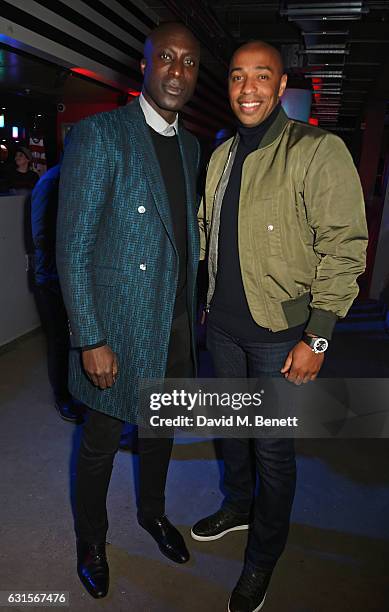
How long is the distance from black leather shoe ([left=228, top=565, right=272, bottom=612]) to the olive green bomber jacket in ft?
3.07

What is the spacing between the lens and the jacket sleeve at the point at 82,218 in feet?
4.70

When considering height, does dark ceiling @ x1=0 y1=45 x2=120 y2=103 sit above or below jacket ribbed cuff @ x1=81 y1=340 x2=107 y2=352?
above

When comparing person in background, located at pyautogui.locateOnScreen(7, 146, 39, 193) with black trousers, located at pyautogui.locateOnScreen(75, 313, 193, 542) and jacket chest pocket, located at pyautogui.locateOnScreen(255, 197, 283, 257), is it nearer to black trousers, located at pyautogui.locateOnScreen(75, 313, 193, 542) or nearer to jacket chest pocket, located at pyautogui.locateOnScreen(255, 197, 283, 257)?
black trousers, located at pyautogui.locateOnScreen(75, 313, 193, 542)

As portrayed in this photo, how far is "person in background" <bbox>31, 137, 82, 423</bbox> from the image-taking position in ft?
9.07

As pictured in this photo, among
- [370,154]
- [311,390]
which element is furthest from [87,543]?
[370,154]

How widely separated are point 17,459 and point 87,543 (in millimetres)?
929

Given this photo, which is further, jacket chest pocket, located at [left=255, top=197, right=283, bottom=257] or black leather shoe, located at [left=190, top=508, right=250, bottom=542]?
black leather shoe, located at [left=190, top=508, right=250, bottom=542]

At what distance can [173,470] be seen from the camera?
2561 millimetres

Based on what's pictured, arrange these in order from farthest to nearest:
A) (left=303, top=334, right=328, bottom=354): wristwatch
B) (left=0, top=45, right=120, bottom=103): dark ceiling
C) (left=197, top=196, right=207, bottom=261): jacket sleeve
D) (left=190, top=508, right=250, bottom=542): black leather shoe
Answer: (left=0, top=45, right=120, bottom=103): dark ceiling, (left=190, top=508, right=250, bottom=542): black leather shoe, (left=197, top=196, right=207, bottom=261): jacket sleeve, (left=303, top=334, right=328, bottom=354): wristwatch

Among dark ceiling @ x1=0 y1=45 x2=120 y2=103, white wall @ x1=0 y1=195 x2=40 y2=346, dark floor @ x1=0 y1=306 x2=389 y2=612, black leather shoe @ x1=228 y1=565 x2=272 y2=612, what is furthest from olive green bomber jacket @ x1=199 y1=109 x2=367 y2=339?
dark ceiling @ x1=0 y1=45 x2=120 y2=103

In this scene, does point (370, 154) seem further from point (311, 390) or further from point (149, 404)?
point (149, 404)

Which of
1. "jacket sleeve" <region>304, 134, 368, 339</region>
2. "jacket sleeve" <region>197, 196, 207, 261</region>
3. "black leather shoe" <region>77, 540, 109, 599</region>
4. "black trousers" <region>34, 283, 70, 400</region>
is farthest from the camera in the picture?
"black trousers" <region>34, 283, 70, 400</region>

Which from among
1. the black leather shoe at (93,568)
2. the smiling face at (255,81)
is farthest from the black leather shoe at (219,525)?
the smiling face at (255,81)

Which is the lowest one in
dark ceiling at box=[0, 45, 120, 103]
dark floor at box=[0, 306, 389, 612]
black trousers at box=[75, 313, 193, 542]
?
dark floor at box=[0, 306, 389, 612]
